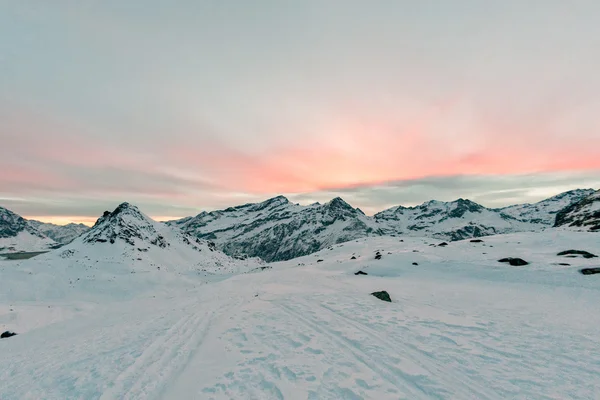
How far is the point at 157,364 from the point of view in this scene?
877 centimetres

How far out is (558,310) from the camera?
14930mm

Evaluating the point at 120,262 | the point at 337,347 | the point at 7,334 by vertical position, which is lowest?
the point at 7,334

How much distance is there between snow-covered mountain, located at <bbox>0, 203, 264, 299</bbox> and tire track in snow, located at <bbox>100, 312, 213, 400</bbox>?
104 feet

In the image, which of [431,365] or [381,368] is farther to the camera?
[431,365]

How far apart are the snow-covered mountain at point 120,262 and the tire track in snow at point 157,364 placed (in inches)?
1250

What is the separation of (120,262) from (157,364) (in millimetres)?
52566

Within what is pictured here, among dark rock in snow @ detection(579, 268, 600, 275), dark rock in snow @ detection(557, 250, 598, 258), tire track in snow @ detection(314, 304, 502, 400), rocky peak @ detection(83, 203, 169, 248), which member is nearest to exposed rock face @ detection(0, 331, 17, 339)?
tire track in snow @ detection(314, 304, 502, 400)

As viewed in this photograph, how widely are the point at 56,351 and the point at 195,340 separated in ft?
20.8

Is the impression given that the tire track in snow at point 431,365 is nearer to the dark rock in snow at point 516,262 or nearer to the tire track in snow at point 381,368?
the tire track in snow at point 381,368

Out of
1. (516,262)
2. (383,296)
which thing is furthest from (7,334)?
(516,262)

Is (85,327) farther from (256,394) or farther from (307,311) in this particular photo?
(256,394)

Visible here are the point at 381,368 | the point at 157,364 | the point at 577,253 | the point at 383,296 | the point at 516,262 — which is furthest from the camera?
the point at 577,253

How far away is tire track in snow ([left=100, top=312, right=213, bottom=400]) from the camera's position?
23.9ft

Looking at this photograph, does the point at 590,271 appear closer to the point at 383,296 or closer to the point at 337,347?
the point at 383,296
